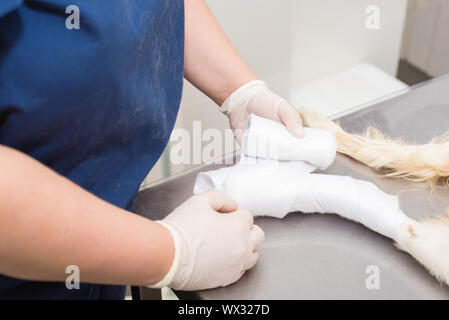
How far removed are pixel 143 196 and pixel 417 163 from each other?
54cm

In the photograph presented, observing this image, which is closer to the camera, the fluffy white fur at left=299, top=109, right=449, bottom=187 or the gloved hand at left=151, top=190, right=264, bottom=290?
the gloved hand at left=151, top=190, right=264, bottom=290

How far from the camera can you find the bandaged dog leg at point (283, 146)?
1050 mm

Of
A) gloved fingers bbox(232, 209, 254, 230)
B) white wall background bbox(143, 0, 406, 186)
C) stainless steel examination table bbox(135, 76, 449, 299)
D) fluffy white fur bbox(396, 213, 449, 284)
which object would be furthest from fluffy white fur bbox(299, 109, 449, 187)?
white wall background bbox(143, 0, 406, 186)

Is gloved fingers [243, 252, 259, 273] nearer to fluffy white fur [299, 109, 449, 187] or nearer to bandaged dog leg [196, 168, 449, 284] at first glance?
bandaged dog leg [196, 168, 449, 284]

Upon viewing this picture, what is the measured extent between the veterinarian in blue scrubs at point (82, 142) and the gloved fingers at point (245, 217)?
3cm

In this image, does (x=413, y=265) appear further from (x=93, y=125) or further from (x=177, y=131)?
(x=177, y=131)

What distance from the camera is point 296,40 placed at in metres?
1.84

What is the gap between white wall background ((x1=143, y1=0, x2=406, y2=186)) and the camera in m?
1.66

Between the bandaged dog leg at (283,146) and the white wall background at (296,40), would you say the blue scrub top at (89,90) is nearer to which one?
the bandaged dog leg at (283,146)

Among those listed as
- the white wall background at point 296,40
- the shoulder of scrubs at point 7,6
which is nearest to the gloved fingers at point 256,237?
the shoulder of scrubs at point 7,6

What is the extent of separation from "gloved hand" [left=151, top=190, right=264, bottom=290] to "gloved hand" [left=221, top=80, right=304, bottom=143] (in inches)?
11.3

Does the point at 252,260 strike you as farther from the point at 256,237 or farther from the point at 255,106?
the point at 255,106
